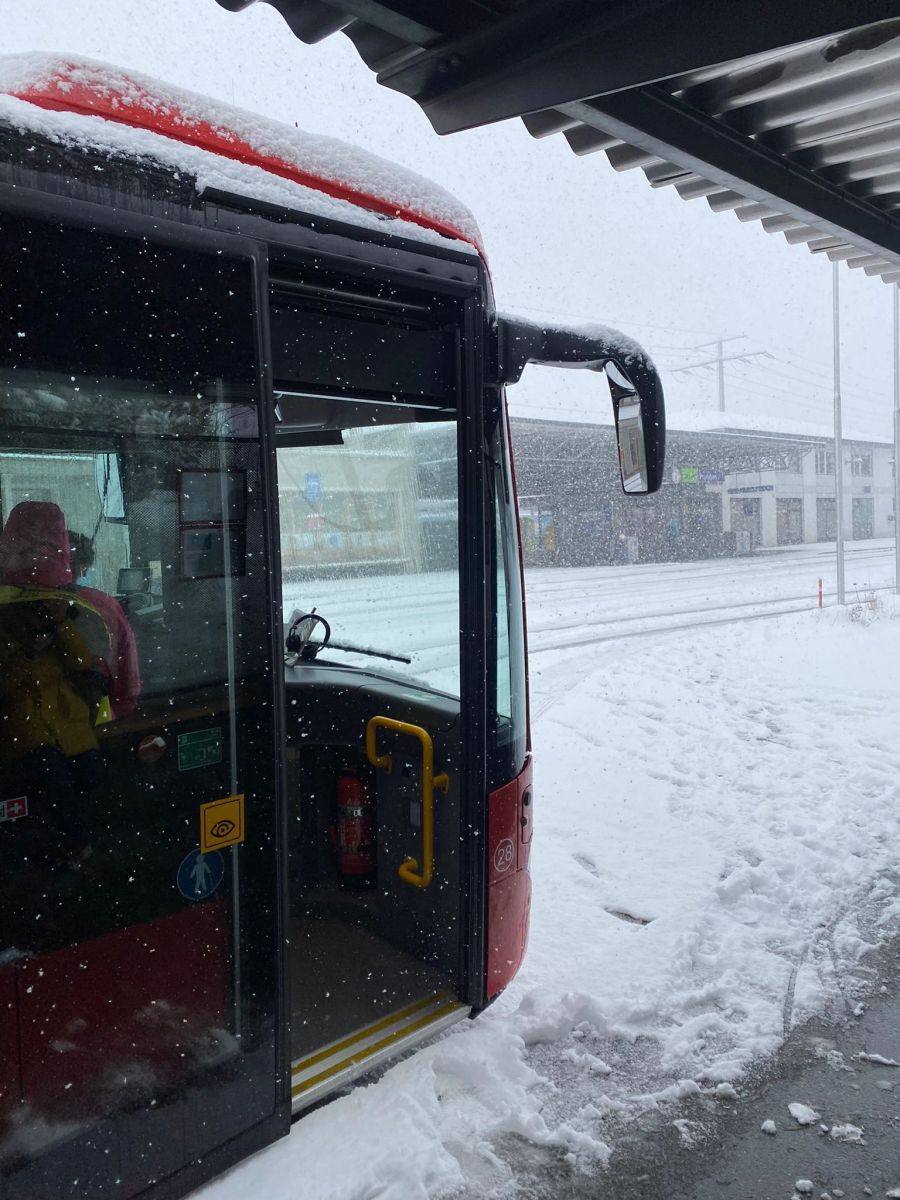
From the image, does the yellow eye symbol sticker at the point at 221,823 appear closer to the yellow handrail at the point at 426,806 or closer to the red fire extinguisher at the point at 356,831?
the yellow handrail at the point at 426,806

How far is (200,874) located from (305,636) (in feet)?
6.75

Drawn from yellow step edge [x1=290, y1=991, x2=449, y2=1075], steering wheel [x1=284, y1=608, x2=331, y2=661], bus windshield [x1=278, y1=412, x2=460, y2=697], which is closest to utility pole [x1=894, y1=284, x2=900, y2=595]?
steering wheel [x1=284, y1=608, x2=331, y2=661]

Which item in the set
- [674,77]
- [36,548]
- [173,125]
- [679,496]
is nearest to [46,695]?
[36,548]

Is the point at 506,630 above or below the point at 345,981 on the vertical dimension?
above

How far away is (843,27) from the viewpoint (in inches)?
99.5

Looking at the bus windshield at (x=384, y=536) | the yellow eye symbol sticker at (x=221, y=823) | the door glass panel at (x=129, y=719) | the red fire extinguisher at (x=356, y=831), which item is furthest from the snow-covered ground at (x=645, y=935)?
the bus windshield at (x=384, y=536)

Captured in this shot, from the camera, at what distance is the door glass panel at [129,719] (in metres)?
2.11

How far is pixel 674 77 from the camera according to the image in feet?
10.0

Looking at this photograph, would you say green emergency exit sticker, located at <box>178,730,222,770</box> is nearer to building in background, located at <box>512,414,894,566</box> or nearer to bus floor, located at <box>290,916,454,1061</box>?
bus floor, located at <box>290,916,454,1061</box>

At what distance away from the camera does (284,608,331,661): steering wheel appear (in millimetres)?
4422

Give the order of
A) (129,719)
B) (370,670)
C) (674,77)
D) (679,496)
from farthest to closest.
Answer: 1. (679,496)
2. (370,670)
3. (674,77)
4. (129,719)

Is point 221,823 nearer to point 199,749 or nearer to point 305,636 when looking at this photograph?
point 199,749

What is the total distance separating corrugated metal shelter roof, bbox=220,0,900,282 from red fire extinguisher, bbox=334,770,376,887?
2.70m

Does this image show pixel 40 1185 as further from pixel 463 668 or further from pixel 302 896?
pixel 302 896
